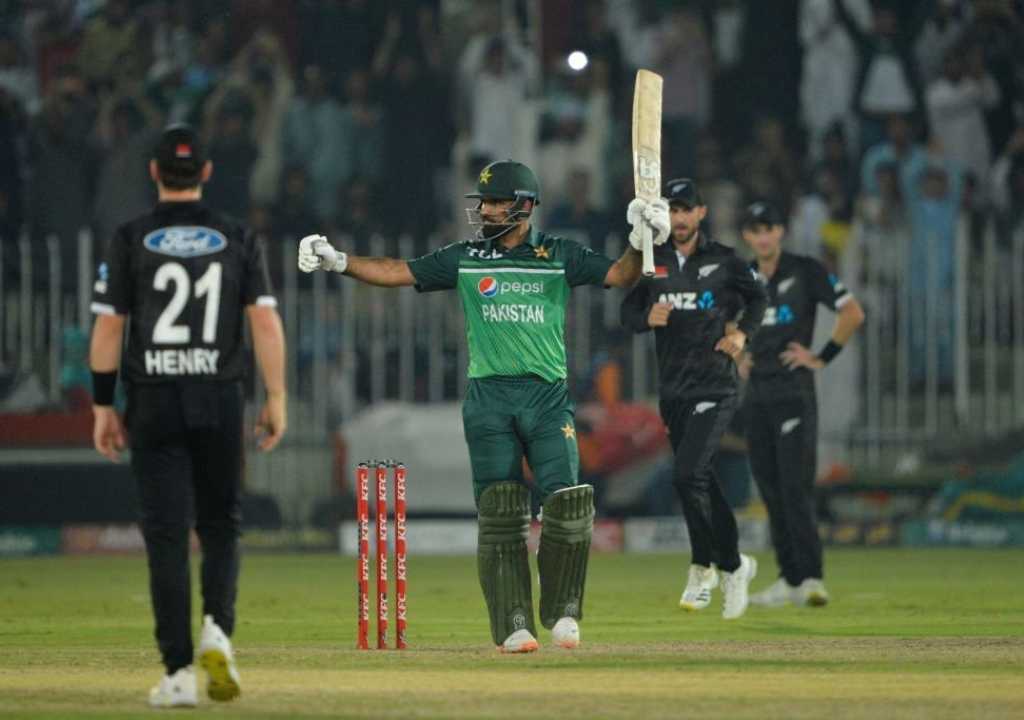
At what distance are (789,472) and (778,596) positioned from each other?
74cm

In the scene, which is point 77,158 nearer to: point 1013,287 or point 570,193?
point 570,193

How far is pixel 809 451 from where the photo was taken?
13.6 m

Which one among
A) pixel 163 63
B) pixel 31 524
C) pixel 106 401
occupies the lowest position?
pixel 31 524

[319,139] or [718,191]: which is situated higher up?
[319,139]

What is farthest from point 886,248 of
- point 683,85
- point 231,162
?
point 231,162

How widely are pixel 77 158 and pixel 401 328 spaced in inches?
142

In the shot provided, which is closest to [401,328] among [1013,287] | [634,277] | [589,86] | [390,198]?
[390,198]

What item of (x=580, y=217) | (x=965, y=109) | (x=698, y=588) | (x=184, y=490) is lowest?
(x=698, y=588)

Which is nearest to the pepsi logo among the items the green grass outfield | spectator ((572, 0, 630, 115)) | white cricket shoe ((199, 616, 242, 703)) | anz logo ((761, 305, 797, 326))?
the green grass outfield

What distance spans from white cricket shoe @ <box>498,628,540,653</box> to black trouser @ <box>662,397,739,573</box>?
2771 mm

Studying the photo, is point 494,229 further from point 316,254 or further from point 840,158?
point 840,158

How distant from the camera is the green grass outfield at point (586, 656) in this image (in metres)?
7.86

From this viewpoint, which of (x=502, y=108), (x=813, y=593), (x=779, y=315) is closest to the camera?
(x=813, y=593)

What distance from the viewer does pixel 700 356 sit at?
12617 millimetres
